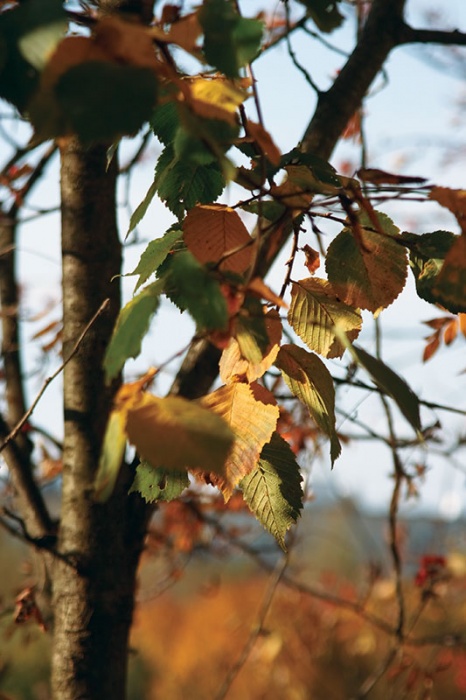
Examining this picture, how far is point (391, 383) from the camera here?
→ 1.44 ft

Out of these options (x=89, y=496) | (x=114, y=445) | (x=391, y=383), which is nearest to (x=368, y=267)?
(x=391, y=383)

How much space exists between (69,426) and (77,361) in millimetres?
75

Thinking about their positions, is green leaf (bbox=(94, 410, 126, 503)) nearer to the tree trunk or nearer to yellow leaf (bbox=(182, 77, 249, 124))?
yellow leaf (bbox=(182, 77, 249, 124))

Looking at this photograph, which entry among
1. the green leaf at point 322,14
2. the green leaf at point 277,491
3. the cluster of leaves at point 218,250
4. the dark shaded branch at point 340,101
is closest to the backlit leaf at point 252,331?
the cluster of leaves at point 218,250

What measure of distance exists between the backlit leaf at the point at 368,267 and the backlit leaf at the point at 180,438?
0.21m

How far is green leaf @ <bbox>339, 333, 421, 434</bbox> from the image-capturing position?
43cm

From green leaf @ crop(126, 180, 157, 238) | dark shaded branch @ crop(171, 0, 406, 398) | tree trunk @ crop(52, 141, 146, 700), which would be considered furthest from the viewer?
dark shaded branch @ crop(171, 0, 406, 398)

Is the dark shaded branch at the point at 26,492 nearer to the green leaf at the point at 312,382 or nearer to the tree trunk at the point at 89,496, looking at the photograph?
the tree trunk at the point at 89,496

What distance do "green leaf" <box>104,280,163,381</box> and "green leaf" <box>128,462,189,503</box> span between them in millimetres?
183

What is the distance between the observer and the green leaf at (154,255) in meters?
0.50

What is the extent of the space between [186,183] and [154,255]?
0.08m

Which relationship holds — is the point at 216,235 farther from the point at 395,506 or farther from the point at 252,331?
the point at 395,506

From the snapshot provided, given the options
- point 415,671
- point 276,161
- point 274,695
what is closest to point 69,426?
point 276,161

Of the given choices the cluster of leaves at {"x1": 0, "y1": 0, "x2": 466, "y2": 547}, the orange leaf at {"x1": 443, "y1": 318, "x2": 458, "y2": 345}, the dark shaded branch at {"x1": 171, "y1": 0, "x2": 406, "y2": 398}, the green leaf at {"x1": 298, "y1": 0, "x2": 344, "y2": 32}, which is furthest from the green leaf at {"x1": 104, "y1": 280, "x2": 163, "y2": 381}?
the orange leaf at {"x1": 443, "y1": 318, "x2": 458, "y2": 345}
